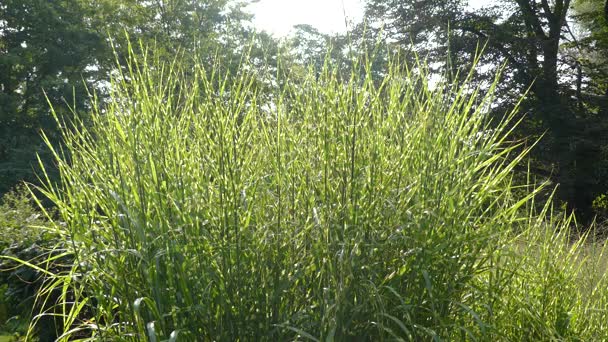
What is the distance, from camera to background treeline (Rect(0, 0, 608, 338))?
15438mm

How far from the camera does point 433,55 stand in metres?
16.8

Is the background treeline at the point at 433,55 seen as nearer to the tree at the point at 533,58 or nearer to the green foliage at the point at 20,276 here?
the tree at the point at 533,58

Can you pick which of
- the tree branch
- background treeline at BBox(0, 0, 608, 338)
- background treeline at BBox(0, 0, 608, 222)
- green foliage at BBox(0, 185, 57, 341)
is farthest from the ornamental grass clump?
the tree branch

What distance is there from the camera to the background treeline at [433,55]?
15.4 m

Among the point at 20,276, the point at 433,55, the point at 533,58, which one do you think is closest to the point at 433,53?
the point at 433,55

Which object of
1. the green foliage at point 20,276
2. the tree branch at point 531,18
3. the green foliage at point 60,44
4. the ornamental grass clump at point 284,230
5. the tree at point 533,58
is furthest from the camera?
the green foliage at point 60,44

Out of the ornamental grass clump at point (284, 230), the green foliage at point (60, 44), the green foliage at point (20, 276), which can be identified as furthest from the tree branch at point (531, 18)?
the ornamental grass clump at point (284, 230)

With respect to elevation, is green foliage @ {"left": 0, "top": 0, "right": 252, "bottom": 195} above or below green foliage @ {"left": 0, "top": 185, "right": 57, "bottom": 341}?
above

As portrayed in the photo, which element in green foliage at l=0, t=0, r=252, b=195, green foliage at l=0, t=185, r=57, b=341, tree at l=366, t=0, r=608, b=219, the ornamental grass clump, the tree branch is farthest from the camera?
green foliage at l=0, t=0, r=252, b=195

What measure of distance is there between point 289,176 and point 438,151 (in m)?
0.59

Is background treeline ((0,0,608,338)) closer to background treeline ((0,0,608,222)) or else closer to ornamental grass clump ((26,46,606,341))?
background treeline ((0,0,608,222))

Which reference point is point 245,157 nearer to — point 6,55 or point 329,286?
point 329,286

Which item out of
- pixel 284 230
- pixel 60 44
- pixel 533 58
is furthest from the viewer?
pixel 60 44

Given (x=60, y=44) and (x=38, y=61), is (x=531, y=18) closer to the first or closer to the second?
(x=60, y=44)
